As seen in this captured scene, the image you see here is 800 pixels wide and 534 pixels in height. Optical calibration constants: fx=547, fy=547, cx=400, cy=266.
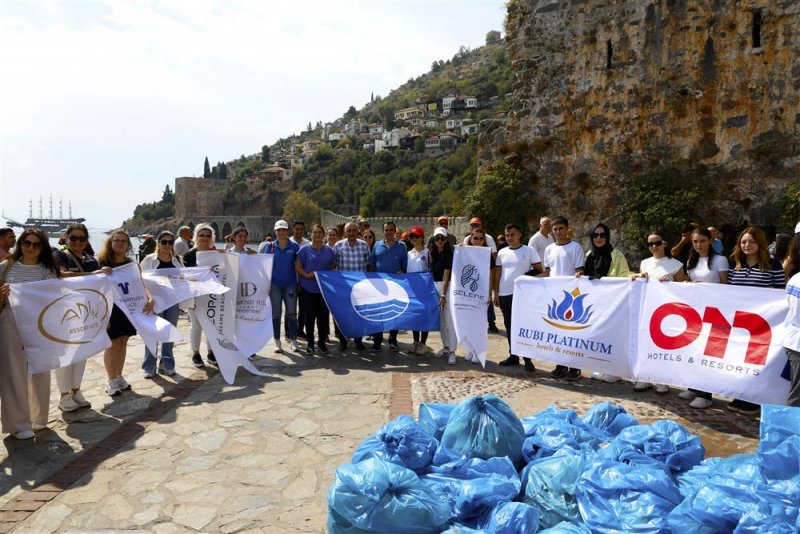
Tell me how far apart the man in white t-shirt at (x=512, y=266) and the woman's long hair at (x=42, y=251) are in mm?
4887

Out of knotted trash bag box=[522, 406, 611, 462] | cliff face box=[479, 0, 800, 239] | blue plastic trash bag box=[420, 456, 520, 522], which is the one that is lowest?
blue plastic trash bag box=[420, 456, 520, 522]

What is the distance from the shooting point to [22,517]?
345 cm

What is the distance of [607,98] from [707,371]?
11.7 metres

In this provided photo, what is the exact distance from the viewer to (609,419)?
412 cm

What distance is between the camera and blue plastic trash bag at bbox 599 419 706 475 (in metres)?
3.33

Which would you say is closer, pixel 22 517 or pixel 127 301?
pixel 22 517

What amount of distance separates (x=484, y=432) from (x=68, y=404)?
4234 millimetres

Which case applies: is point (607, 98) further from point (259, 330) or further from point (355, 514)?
point (355, 514)

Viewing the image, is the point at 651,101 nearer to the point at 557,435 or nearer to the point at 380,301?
the point at 380,301

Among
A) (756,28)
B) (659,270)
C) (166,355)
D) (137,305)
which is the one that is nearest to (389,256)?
(166,355)

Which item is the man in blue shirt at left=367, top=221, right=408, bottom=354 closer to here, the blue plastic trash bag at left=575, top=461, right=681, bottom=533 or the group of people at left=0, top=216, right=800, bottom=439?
the group of people at left=0, top=216, right=800, bottom=439

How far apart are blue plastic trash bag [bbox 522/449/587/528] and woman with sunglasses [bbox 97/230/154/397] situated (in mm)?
4570

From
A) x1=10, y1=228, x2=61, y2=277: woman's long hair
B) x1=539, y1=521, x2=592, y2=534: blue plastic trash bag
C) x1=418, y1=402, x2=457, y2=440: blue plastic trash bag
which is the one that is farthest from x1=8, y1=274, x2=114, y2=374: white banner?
x1=539, y1=521, x2=592, y2=534: blue plastic trash bag

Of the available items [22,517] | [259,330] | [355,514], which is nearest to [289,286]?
[259,330]
